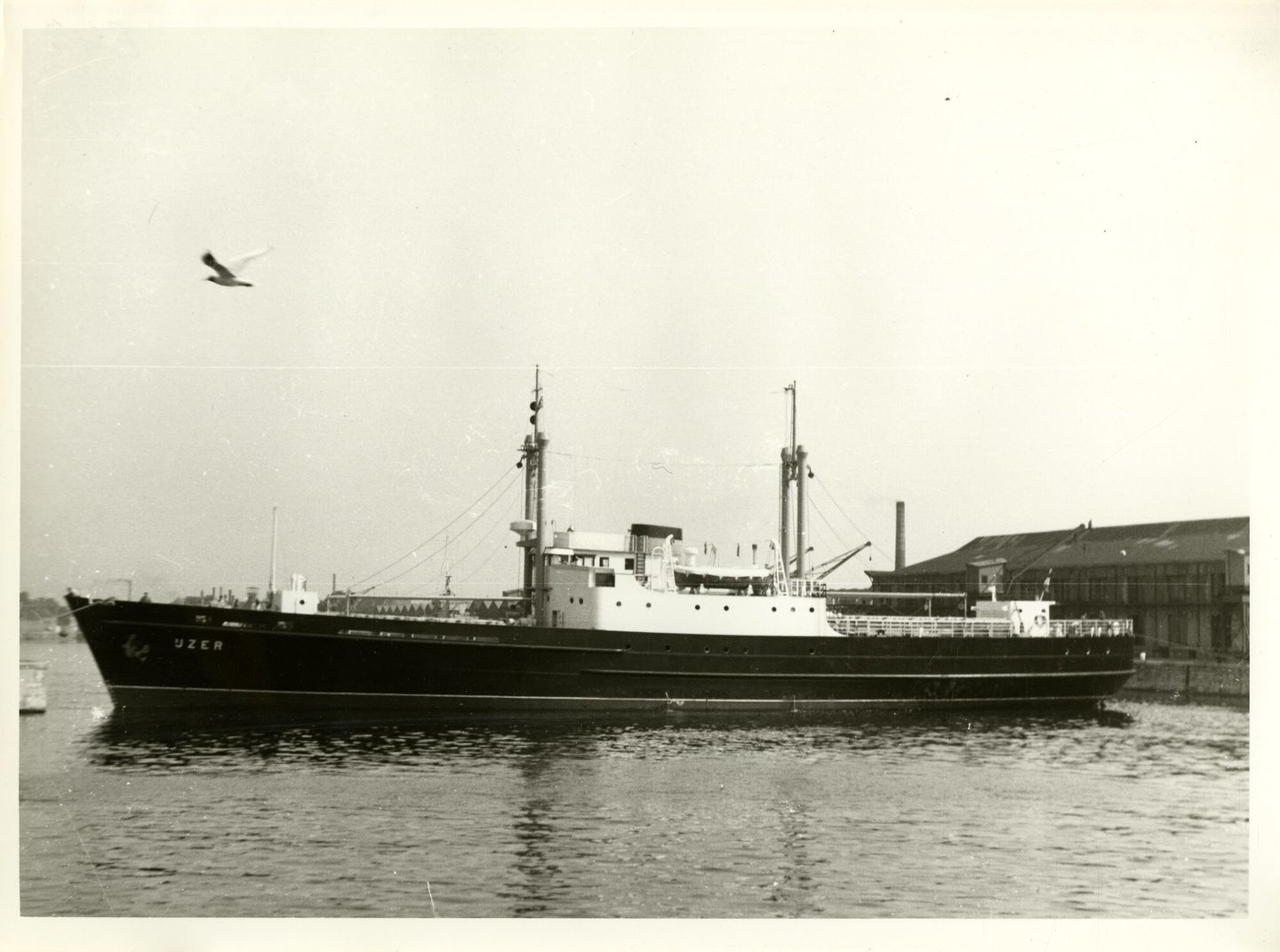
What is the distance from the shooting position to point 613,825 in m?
10.8

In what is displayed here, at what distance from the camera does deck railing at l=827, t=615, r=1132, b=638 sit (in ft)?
67.5

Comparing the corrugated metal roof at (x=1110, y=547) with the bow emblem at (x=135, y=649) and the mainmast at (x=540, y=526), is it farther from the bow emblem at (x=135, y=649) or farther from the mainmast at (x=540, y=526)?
the bow emblem at (x=135, y=649)

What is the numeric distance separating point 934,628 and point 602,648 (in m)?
6.92

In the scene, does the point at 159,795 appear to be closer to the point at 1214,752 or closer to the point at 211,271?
the point at 211,271

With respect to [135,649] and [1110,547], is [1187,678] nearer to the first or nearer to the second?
[1110,547]

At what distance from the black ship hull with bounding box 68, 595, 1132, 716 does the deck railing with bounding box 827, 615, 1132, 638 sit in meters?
0.53

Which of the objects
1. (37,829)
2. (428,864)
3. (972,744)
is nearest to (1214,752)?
(972,744)

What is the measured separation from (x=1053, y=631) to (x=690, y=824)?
51.3 ft

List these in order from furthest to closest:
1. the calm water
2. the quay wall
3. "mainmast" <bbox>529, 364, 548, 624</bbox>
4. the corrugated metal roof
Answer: the quay wall
"mainmast" <bbox>529, 364, 548, 624</bbox>
the corrugated metal roof
the calm water

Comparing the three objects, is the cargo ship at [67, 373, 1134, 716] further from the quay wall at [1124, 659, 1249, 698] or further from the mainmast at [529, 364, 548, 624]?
the quay wall at [1124, 659, 1249, 698]

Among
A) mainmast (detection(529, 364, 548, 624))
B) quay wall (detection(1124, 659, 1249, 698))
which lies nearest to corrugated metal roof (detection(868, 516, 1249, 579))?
quay wall (detection(1124, 659, 1249, 698))

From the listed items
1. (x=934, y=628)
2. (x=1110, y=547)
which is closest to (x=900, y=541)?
(x=934, y=628)

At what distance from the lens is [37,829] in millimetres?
10016

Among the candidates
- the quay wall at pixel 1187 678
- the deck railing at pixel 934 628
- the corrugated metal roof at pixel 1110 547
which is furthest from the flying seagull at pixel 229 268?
the quay wall at pixel 1187 678
